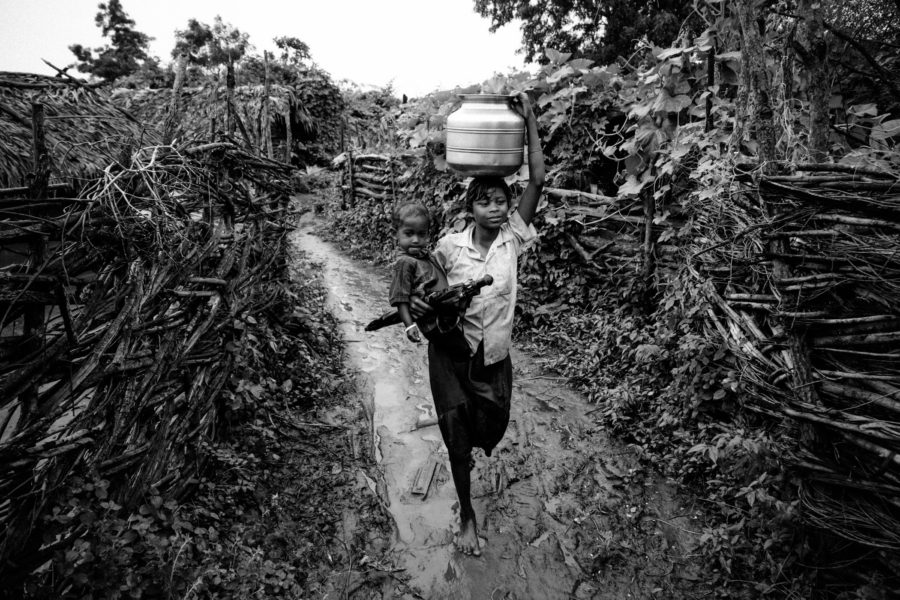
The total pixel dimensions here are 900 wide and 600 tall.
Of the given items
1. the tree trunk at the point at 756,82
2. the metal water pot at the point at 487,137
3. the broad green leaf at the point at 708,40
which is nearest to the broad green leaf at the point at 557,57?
the broad green leaf at the point at 708,40

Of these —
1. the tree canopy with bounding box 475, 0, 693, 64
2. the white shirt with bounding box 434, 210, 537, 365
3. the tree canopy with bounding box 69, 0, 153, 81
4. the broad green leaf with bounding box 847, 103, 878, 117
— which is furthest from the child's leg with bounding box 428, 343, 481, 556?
the tree canopy with bounding box 69, 0, 153, 81

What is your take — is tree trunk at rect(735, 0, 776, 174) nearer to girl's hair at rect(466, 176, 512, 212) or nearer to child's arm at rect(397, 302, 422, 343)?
girl's hair at rect(466, 176, 512, 212)

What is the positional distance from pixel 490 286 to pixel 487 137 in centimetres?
67

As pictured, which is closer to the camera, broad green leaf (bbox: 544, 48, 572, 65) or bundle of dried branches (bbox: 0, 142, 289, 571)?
bundle of dried branches (bbox: 0, 142, 289, 571)

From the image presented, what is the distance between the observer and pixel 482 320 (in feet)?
8.09

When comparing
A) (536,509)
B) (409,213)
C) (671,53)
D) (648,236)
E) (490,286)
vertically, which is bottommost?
(536,509)

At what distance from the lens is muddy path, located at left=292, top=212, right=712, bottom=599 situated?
2.44 m

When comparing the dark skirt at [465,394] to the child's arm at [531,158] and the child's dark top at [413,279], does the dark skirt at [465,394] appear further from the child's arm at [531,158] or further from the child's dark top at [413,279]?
the child's arm at [531,158]

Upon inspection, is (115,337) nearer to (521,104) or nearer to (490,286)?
(490,286)

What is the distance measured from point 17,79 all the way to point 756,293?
5411mm

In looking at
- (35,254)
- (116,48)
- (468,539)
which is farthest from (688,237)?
(116,48)

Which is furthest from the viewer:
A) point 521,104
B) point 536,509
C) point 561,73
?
point 561,73

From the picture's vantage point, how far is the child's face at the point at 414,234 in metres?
2.37

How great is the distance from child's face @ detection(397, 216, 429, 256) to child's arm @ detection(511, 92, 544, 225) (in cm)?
52
